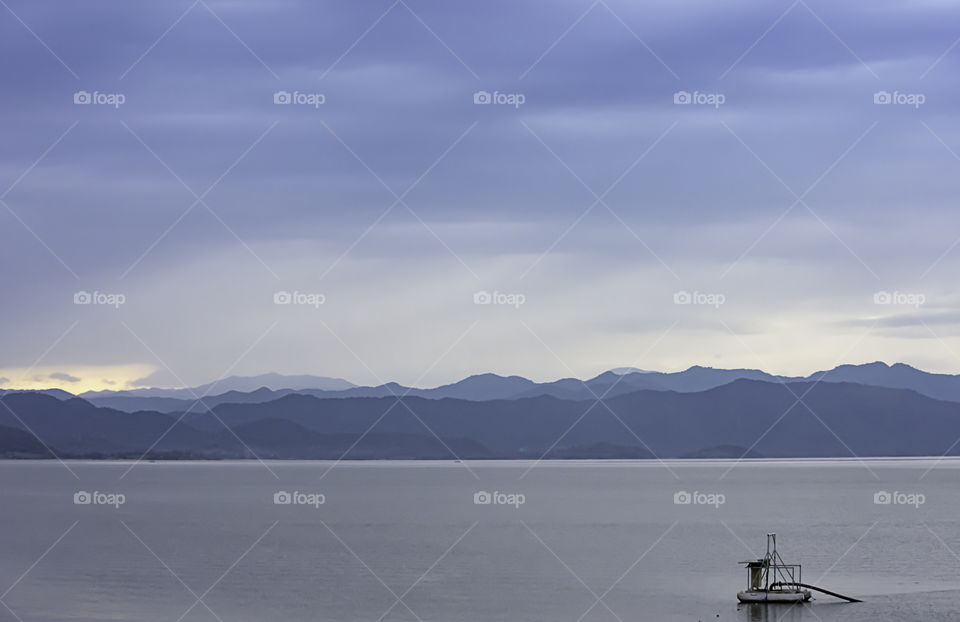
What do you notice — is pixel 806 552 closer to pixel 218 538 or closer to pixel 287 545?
pixel 287 545

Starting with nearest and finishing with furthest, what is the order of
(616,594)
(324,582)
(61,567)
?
(616,594), (324,582), (61,567)

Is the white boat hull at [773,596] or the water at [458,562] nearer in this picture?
the water at [458,562]

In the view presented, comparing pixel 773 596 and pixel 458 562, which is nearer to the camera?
pixel 773 596

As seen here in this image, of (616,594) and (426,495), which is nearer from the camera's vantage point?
(616,594)

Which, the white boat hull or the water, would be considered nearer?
the water

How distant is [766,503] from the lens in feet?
538

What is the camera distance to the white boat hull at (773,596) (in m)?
56.6

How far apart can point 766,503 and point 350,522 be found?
2759 inches

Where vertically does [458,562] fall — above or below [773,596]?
above

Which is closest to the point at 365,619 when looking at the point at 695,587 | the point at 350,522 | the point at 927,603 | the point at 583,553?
the point at 695,587

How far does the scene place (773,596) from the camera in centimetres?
5700

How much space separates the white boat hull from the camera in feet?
186

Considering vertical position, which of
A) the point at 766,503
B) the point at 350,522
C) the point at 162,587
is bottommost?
the point at 162,587

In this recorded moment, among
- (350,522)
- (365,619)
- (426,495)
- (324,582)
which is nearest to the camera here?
(365,619)
